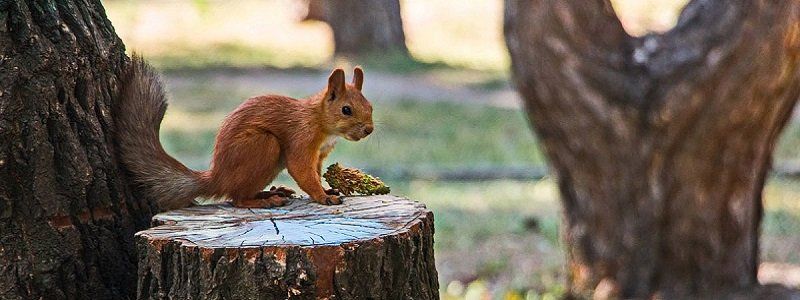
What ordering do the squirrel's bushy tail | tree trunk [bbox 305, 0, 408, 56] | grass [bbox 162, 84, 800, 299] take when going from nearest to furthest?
the squirrel's bushy tail < grass [bbox 162, 84, 800, 299] < tree trunk [bbox 305, 0, 408, 56]

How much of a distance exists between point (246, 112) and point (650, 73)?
97.2 inches

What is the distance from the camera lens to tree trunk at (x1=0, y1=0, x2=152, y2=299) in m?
2.94

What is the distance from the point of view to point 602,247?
5.73 metres

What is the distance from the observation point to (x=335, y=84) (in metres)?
3.50

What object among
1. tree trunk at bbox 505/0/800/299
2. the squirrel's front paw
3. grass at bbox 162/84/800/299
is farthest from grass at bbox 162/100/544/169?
the squirrel's front paw

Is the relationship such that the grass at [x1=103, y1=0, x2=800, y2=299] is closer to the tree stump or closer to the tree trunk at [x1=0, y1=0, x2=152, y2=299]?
the tree stump

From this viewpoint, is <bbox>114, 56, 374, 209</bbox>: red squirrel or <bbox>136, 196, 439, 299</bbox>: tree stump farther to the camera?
<bbox>114, 56, 374, 209</bbox>: red squirrel

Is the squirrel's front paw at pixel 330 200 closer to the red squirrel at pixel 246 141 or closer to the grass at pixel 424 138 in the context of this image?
the red squirrel at pixel 246 141

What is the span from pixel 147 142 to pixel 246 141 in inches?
10.5

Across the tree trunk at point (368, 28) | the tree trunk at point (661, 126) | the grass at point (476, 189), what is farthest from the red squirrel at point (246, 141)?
the tree trunk at point (368, 28)

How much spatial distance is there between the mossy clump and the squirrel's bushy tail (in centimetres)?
41

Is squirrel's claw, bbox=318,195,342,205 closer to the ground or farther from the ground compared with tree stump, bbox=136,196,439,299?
farther from the ground

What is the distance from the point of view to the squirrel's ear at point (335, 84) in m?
3.47

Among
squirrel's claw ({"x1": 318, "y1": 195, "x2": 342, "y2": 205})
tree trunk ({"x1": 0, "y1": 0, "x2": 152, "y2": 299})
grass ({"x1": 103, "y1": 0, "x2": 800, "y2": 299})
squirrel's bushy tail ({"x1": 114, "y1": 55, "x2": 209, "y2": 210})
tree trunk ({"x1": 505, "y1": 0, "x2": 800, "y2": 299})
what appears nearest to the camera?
tree trunk ({"x1": 0, "y1": 0, "x2": 152, "y2": 299})
